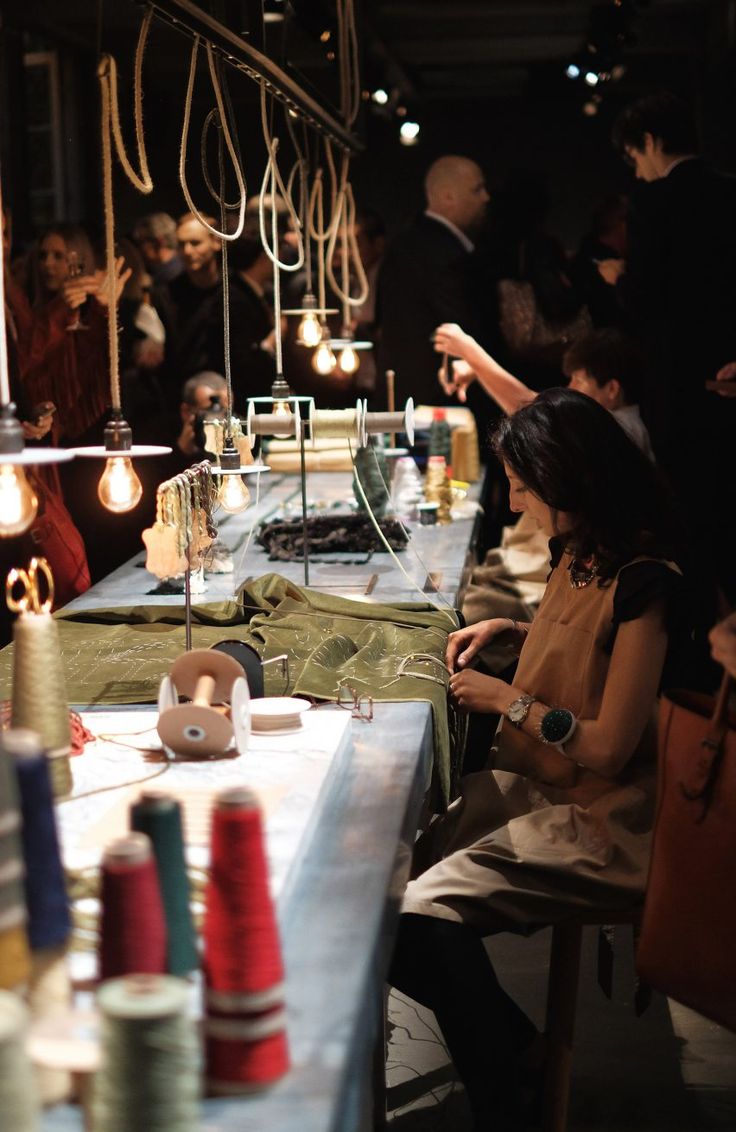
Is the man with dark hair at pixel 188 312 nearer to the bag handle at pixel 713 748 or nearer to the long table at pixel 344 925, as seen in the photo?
the long table at pixel 344 925

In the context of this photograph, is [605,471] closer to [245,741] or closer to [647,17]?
[245,741]

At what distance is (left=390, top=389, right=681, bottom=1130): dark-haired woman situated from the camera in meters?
2.43

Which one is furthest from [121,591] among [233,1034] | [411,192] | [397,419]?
[411,192]

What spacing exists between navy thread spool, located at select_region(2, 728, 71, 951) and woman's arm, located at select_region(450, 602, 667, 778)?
130 centimetres

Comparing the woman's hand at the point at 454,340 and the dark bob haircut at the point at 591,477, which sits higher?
the woman's hand at the point at 454,340

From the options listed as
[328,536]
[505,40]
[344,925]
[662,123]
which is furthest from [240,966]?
[505,40]

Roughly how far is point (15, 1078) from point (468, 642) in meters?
2.02

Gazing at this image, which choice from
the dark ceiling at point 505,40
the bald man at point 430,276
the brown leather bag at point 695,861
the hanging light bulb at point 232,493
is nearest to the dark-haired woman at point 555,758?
the brown leather bag at point 695,861

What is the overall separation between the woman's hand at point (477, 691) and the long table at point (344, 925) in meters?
0.12

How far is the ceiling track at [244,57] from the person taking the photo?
2.93 metres

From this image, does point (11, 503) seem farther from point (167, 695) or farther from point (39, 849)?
point (39, 849)

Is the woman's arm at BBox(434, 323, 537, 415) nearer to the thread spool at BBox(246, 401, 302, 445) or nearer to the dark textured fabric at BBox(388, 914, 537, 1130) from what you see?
the thread spool at BBox(246, 401, 302, 445)

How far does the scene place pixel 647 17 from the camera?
10.4 meters

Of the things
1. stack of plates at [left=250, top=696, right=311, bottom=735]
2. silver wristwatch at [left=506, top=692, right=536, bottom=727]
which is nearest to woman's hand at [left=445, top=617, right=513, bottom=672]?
silver wristwatch at [left=506, top=692, right=536, bottom=727]
